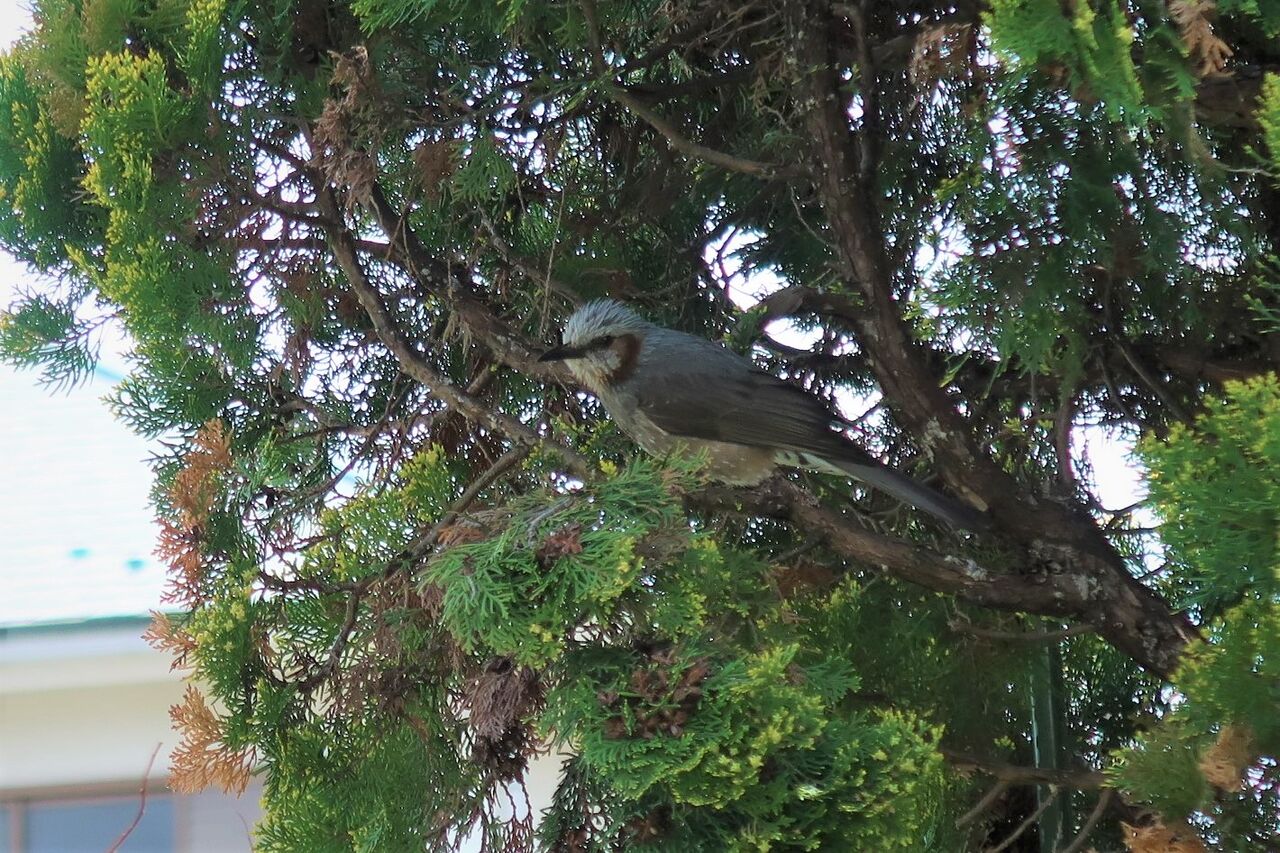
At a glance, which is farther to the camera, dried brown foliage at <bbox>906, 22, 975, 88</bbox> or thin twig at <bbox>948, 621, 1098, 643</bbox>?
thin twig at <bbox>948, 621, 1098, 643</bbox>

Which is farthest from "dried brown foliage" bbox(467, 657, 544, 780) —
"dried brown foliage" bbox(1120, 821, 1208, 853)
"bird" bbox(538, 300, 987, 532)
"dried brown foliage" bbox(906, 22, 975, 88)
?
"dried brown foliage" bbox(906, 22, 975, 88)

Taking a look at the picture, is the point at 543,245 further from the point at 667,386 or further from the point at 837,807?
the point at 837,807

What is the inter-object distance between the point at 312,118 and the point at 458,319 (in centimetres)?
39

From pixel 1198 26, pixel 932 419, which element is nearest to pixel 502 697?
pixel 932 419

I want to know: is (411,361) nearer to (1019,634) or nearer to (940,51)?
(940,51)

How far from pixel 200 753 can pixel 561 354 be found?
793 mm

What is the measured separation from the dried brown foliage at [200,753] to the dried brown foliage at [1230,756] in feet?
3.95

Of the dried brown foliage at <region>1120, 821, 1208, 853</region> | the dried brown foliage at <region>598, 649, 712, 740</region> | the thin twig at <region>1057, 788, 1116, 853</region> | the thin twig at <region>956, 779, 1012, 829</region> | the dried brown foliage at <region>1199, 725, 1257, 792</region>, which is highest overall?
the dried brown foliage at <region>598, 649, 712, 740</region>

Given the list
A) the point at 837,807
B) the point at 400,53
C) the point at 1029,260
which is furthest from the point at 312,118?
the point at 837,807

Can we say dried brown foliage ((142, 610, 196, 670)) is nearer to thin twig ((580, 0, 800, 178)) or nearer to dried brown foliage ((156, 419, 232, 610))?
dried brown foliage ((156, 419, 232, 610))

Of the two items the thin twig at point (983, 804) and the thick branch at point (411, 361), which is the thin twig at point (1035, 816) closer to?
the thin twig at point (983, 804)

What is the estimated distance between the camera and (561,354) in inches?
79.9

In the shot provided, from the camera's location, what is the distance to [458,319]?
6.48 feet

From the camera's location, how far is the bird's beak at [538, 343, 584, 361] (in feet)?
6.57
